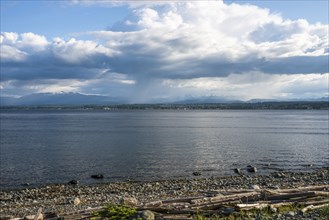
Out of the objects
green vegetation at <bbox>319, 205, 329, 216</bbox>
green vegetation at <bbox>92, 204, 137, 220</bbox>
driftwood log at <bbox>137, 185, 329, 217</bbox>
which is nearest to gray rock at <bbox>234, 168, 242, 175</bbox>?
driftwood log at <bbox>137, 185, 329, 217</bbox>

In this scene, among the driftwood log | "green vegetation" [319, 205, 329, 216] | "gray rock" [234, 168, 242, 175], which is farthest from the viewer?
"gray rock" [234, 168, 242, 175]

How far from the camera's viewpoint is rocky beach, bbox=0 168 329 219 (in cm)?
2753

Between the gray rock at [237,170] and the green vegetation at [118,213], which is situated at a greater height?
the green vegetation at [118,213]

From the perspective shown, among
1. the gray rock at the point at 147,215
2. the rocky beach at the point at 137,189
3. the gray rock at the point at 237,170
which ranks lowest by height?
the gray rock at the point at 237,170

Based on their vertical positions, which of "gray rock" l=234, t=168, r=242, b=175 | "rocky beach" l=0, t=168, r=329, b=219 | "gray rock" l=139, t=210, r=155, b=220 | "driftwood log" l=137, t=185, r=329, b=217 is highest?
"gray rock" l=139, t=210, r=155, b=220

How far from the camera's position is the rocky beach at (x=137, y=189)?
27.5m

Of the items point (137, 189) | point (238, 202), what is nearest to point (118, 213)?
point (238, 202)

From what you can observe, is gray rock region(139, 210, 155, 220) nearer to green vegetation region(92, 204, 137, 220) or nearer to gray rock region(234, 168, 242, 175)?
green vegetation region(92, 204, 137, 220)

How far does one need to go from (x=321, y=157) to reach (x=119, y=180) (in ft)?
112

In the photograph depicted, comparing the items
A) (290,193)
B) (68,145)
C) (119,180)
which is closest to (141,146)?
(68,145)

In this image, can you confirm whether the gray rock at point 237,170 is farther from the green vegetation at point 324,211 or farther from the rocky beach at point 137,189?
the green vegetation at point 324,211

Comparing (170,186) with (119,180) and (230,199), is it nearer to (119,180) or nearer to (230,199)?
(119,180)

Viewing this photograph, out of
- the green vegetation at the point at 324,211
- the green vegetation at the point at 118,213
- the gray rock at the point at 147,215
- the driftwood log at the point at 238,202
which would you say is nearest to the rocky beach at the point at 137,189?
the driftwood log at the point at 238,202

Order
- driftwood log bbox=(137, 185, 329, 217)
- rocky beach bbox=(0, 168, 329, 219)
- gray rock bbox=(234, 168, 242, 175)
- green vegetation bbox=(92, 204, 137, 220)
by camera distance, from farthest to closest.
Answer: gray rock bbox=(234, 168, 242, 175) < rocky beach bbox=(0, 168, 329, 219) < driftwood log bbox=(137, 185, 329, 217) < green vegetation bbox=(92, 204, 137, 220)
